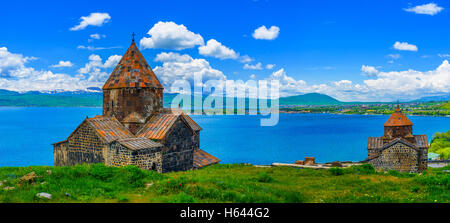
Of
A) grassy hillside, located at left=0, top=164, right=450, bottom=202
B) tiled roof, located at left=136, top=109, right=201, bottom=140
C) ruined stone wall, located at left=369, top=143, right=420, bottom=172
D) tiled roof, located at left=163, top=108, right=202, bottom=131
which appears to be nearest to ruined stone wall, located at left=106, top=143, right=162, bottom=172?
tiled roof, located at left=136, top=109, right=201, bottom=140

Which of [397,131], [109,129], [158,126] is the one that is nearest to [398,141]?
[397,131]

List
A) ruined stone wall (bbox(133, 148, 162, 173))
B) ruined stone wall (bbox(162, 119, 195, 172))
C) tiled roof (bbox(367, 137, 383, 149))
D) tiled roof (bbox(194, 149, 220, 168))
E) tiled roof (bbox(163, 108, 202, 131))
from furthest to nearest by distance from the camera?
tiled roof (bbox(367, 137, 383, 149))
tiled roof (bbox(194, 149, 220, 168))
tiled roof (bbox(163, 108, 202, 131))
ruined stone wall (bbox(162, 119, 195, 172))
ruined stone wall (bbox(133, 148, 162, 173))

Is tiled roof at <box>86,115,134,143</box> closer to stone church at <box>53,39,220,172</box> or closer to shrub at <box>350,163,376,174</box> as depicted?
stone church at <box>53,39,220,172</box>

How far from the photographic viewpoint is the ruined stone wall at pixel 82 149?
1530 cm

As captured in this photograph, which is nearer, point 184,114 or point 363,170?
point 363,170

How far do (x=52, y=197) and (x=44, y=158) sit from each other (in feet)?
165

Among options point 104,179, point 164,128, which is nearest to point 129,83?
point 164,128

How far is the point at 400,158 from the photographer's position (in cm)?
2723

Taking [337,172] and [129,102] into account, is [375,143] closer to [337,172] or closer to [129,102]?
[337,172]

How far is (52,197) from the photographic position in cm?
812

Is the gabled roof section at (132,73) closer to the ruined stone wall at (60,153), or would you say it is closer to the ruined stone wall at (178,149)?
the ruined stone wall at (178,149)

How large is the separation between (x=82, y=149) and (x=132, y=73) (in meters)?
4.88

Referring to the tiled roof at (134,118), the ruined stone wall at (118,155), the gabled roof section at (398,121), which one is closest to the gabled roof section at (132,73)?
the tiled roof at (134,118)

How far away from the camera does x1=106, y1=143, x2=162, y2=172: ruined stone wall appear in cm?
1430
